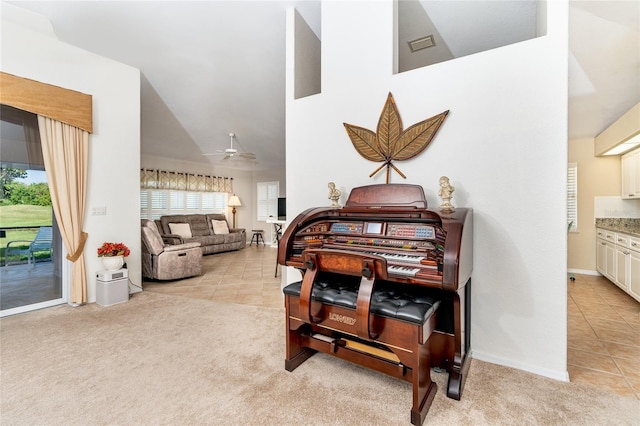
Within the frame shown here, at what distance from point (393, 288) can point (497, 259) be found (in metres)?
0.84

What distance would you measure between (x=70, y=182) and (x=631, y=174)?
741cm

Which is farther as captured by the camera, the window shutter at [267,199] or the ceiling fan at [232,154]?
the window shutter at [267,199]

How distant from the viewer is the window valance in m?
7.18

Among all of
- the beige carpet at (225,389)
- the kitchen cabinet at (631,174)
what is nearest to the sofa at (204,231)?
the beige carpet at (225,389)

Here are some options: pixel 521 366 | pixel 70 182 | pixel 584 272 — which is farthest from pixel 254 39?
pixel 584 272

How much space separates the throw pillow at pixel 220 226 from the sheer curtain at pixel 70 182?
4553 millimetres

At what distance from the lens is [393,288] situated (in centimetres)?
Answer: 202

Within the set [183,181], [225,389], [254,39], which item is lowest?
[225,389]

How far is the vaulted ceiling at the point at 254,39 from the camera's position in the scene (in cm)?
296

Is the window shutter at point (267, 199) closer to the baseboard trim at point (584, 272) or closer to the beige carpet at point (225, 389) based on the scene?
the beige carpet at point (225, 389)

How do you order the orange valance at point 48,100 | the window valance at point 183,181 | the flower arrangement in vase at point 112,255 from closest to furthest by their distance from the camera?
the orange valance at point 48,100 → the flower arrangement in vase at point 112,255 → the window valance at point 183,181

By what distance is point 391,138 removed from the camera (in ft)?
8.20

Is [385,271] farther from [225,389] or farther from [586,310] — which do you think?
[586,310]

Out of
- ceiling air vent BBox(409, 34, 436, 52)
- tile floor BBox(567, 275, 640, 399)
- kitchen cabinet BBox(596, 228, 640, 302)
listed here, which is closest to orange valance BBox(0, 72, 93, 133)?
ceiling air vent BBox(409, 34, 436, 52)
